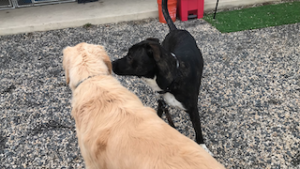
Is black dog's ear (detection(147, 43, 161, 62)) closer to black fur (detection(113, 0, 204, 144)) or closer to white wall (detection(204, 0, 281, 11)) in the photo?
black fur (detection(113, 0, 204, 144))

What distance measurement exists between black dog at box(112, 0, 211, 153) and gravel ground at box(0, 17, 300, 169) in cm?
69

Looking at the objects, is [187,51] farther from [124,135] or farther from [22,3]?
[22,3]

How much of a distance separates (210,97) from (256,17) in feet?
11.7

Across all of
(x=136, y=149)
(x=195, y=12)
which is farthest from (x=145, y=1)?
(x=136, y=149)

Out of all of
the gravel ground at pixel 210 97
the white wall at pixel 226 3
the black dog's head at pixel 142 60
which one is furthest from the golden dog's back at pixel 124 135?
the white wall at pixel 226 3

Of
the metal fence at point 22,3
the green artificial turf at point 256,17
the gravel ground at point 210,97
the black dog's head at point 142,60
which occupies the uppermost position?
the metal fence at point 22,3

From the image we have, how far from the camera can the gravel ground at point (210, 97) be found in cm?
289

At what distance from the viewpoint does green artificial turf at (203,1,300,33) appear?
5574 millimetres

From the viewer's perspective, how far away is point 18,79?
14.3ft

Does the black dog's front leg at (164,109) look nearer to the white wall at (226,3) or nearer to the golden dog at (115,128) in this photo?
the golden dog at (115,128)

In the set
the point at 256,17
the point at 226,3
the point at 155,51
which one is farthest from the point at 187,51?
the point at 226,3

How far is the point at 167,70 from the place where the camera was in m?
2.29

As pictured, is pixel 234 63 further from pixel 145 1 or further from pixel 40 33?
pixel 40 33

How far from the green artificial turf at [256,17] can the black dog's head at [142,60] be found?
3813 millimetres
